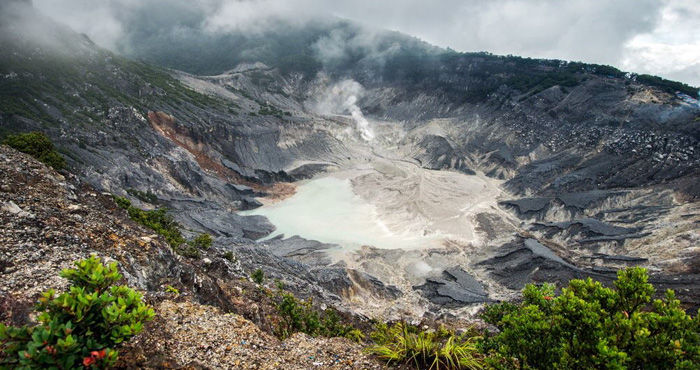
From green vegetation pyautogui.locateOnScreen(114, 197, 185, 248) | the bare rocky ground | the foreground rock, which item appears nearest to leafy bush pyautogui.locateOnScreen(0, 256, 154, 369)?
the bare rocky ground

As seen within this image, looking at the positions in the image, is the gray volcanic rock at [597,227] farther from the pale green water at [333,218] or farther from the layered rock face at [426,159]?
the pale green water at [333,218]

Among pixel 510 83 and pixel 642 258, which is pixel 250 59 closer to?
pixel 510 83

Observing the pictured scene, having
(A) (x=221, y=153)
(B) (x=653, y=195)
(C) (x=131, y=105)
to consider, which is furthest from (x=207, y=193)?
(B) (x=653, y=195)

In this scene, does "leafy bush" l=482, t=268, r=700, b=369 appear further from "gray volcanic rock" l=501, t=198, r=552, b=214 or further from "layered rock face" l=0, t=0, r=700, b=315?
"gray volcanic rock" l=501, t=198, r=552, b=214

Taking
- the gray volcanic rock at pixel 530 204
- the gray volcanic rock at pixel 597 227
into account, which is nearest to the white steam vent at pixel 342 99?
the gray volcanic rock at pixel 530 204

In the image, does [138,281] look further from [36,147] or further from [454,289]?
[454,289]

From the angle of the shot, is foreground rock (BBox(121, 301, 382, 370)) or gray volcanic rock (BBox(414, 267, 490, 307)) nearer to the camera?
foreground rock (BBox(121, 301, 382, 370))
